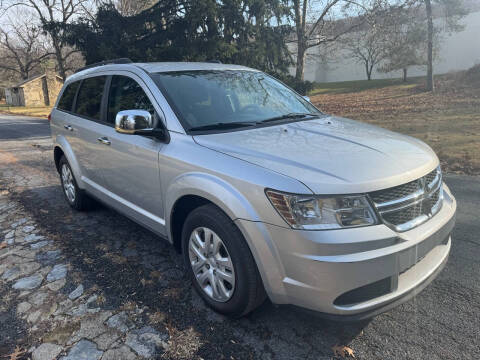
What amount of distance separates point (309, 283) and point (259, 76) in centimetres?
271

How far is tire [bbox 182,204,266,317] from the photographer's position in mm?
2469

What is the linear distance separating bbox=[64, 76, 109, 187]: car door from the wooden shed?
4983cm

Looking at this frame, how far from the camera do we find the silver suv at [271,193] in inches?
86.1

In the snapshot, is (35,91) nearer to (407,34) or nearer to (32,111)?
(32,111)

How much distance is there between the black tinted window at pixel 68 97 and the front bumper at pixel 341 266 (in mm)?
3743

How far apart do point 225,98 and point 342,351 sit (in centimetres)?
229

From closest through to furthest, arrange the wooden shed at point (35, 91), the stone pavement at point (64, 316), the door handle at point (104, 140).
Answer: the stone pavement at point (64, 316) < the door handle at point (104, 140) < the wooden shed at point (35, 91)

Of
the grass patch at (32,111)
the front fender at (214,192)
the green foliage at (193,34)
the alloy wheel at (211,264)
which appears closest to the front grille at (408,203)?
the front fender at (214,192)

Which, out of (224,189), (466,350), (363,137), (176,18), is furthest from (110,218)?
(176,18)

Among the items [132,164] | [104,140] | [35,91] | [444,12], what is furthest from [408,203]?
[35,91]

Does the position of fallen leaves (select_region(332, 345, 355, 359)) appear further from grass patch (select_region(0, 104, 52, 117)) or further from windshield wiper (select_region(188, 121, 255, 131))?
grass patch (select_region(0, 104, 52, 117))

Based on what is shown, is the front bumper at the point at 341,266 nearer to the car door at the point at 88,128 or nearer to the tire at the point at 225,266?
the tire at the point at 225,266

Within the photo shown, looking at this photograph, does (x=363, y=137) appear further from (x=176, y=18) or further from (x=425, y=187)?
(x=176, y=18)

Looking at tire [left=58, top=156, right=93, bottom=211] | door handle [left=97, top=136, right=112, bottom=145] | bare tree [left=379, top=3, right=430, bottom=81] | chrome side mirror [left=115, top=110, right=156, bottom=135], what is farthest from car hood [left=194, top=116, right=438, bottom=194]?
bare tree [left=379, top=3, right=430, bottom=81]
